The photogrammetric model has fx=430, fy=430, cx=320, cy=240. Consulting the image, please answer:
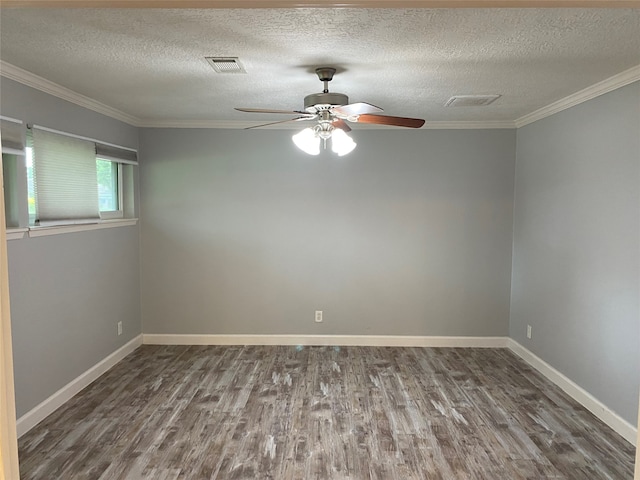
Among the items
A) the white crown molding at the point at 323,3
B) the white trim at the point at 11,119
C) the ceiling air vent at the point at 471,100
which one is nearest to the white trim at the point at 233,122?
the white trim at the point at 11,119

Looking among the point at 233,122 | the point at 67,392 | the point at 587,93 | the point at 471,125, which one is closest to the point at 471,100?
the point at 587,93

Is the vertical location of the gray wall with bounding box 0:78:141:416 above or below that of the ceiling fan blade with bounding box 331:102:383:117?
below

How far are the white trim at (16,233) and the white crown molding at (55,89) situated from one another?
3.15 feet

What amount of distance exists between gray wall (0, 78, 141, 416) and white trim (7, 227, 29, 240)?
0.15 feet

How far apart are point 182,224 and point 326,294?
175 cm

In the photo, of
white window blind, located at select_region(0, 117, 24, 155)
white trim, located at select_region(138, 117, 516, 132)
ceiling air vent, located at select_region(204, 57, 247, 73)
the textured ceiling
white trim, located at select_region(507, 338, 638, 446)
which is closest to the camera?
the textured ceiling

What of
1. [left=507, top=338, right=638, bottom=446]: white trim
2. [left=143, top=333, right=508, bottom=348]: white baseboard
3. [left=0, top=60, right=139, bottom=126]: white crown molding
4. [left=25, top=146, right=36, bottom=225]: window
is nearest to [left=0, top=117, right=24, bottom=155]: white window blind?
[left=25, top=146, right=36, bottom=225]: window

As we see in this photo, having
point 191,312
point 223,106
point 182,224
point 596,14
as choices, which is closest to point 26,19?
point 223,106

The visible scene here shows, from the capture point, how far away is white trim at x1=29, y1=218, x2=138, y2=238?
302 centimetres

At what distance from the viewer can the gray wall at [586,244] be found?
113 inches

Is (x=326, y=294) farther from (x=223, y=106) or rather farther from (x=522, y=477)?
(x=522, y=477)

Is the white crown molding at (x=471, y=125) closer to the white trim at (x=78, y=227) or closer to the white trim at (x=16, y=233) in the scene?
the white trim at (x=78, y=227)

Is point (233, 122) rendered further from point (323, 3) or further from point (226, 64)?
point (323, 3)

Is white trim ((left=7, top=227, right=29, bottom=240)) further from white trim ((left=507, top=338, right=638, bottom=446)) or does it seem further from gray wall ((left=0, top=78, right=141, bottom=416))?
white trim ((left=507, top=338, right=638, bottom=446))
